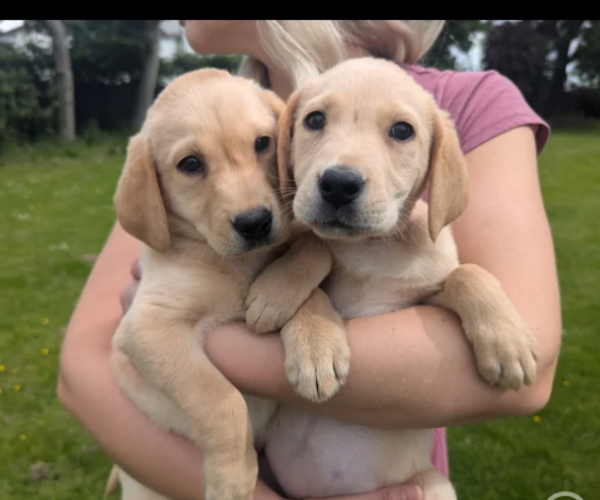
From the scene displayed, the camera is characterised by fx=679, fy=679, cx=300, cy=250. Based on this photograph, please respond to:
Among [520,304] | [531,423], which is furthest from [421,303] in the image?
[531,423]

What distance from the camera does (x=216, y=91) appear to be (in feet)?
6.52

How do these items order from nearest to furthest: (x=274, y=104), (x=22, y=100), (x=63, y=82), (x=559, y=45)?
(x=274, y=104) → (x=22, y=100) → (x=63, y=82) → (x=559, y=45)

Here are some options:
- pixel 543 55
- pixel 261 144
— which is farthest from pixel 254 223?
pixel 543 55

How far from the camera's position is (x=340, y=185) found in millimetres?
1677

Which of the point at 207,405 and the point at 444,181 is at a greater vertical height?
the point at 444,181

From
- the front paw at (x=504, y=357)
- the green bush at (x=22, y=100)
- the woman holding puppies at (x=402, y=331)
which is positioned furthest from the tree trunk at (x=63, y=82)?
the front paw at (x=504, y=357)

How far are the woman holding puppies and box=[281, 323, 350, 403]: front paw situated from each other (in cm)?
4

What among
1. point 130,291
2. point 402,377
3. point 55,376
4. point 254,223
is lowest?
point 55,376

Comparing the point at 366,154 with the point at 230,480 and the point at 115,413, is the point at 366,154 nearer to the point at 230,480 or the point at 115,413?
the point at 230,480

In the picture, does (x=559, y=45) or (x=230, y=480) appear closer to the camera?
(x=230, y=480)

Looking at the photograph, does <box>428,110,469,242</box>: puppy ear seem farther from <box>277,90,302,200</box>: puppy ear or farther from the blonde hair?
the blonde hair

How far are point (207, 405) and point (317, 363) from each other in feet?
1.09

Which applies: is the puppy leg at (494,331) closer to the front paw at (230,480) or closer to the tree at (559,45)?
the front paw at (230,480)
